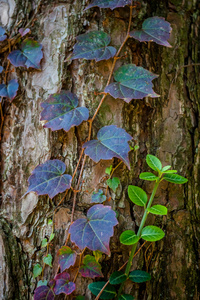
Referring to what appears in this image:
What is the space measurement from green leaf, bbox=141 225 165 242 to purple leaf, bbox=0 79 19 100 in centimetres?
87

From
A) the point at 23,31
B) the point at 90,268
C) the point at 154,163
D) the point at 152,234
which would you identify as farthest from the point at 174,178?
the point at 23,31

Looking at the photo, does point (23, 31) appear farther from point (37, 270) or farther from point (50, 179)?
point (37, 270)

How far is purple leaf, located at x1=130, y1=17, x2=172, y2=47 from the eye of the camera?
1101mm

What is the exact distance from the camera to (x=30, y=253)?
112 cm

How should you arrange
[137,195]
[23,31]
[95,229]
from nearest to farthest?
[95,229] < [137,195] < [23,31]

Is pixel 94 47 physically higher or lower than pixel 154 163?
higher

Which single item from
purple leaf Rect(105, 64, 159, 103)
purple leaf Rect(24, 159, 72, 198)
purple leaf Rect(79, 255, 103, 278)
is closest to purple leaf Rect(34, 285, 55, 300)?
purple leaf Rect(79, 255, 103, 278)

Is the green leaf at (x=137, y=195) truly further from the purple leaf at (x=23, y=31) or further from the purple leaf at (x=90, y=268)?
the purple leaf at (x=23, y=31)

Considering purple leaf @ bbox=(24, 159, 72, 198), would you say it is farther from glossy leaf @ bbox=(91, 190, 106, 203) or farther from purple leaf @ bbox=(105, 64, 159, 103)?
purple leaf @ bbox=(105, 64, 159, 103)

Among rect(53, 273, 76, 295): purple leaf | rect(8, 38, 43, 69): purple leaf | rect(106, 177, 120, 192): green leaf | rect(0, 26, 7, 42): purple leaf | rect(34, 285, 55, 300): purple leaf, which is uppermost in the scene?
rect(0, 26, 7, 42): purple leaf

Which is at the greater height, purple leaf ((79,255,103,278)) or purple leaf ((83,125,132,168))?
purple leaf ((83,125,132,168))

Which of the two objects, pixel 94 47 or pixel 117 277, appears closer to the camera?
pixel 117 277

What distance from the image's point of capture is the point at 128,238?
3.22 ft

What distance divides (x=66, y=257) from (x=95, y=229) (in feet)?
0.63
